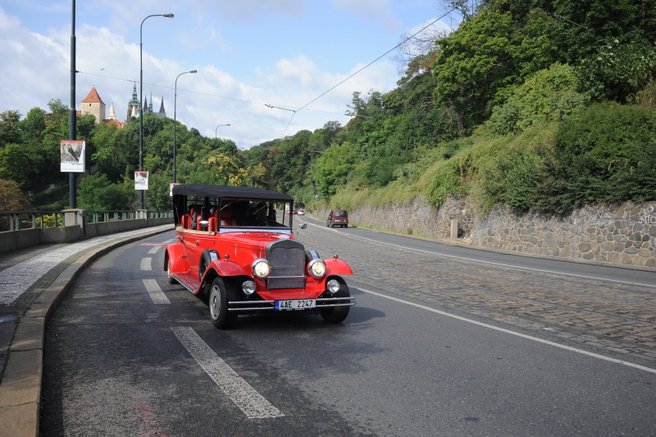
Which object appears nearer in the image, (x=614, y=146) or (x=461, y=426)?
(x=461, y=426)

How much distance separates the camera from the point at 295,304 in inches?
275

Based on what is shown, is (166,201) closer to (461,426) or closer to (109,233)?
(109,233)

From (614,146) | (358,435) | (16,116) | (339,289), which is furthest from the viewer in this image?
(16,116)

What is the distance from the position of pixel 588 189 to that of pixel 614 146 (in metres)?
1.87

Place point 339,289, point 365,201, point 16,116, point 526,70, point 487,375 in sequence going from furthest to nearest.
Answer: point 16,116
point 365,201
point 526,70
point 339,289
point 487,375

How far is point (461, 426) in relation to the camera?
3926mm

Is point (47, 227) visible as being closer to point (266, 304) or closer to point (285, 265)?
point (285, 265)

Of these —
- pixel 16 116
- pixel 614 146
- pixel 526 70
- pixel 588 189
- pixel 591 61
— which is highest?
pixel 16 116

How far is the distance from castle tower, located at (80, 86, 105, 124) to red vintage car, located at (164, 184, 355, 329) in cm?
19830

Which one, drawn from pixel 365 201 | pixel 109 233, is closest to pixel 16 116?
pixel 365 201

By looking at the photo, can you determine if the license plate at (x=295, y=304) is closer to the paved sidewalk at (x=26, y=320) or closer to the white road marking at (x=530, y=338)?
the white road marking at (x=530, y=338)

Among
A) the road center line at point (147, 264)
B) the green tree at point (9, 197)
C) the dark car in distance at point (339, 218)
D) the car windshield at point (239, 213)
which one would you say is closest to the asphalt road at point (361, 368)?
the car windshield at point (239, 213)

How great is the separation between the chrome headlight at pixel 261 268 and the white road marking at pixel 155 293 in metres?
2.67

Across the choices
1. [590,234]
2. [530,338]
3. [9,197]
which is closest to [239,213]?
[530,338]
